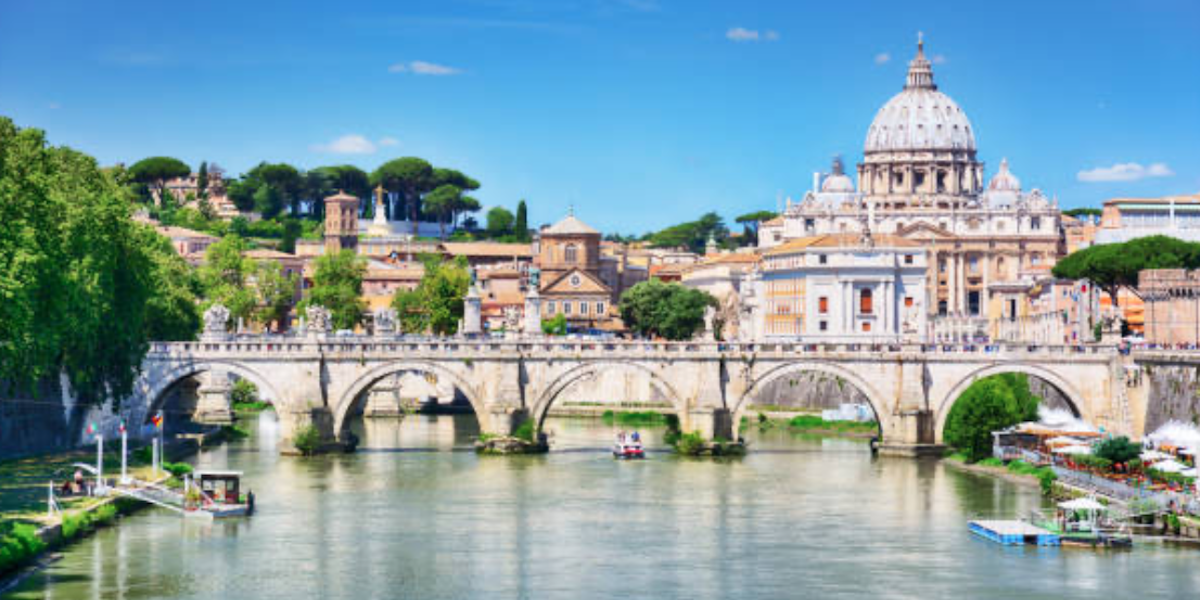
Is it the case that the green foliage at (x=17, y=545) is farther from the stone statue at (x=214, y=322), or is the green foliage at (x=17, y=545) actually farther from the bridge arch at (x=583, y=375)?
the stone statue at (x=214, y=322)

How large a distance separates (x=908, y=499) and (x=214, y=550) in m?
20.8

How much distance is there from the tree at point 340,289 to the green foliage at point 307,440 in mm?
41877

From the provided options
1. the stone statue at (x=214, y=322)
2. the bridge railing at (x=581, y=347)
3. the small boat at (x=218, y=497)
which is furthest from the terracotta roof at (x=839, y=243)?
the small boat at (x=218, y=497)

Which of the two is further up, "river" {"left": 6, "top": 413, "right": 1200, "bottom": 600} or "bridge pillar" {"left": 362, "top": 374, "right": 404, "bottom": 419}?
"bridge pillar" {"left": 362, "top": 374, "right": 404, "bottom": 419}

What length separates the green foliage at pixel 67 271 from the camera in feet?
172

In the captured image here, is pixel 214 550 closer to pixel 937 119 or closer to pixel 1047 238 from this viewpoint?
pixel 1047 238

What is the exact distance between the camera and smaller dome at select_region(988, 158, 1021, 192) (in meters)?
163

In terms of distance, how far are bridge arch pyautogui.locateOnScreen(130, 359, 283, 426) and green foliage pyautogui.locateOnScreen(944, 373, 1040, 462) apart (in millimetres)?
23660

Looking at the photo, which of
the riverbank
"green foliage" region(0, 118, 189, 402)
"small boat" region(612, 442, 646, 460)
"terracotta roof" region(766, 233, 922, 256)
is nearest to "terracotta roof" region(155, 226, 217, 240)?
"terracotta roof" region(766, 233, 922, 256)

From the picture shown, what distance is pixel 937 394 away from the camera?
6888 centimetres

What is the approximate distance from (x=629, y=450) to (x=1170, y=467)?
22.4 m

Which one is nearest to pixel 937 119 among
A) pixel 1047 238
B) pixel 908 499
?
pixel 1047 238

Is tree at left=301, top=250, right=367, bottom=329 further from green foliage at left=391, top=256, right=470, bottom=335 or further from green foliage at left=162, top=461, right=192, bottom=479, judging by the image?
green foliage at left=162, top=461, right=192, bottom=479

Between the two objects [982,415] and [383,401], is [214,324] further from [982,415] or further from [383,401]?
[982,415]
